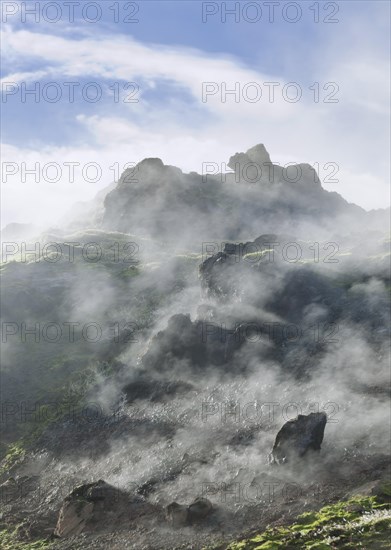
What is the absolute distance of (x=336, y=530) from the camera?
33625 millimetres

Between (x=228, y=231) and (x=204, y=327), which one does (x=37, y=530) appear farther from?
(x=228, y=231)

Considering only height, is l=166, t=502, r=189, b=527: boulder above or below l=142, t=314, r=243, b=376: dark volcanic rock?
below

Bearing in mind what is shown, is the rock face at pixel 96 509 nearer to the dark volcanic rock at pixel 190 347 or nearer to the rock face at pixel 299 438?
the rock face at pixel 299 438

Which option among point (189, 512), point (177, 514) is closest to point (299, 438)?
Result: point (189, 512)

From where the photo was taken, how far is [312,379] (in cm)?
5603

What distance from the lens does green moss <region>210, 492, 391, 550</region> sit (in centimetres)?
3247

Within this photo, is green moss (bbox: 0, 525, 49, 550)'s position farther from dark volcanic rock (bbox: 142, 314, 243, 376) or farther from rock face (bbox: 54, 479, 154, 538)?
dark volcanic rock (bbox: 142, 314, 243, 376)

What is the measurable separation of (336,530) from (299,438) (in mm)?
9938

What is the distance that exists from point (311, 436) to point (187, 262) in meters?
64.9

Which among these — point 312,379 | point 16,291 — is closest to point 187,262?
point 16,291

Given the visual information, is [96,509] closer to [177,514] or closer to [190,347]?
[177,514]

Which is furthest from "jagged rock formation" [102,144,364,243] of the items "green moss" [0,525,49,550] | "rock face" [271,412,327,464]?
"green moss" [0,525,49,550]

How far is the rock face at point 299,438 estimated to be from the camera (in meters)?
42.7

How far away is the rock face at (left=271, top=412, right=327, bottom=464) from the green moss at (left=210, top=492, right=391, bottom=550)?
6.63 meters
